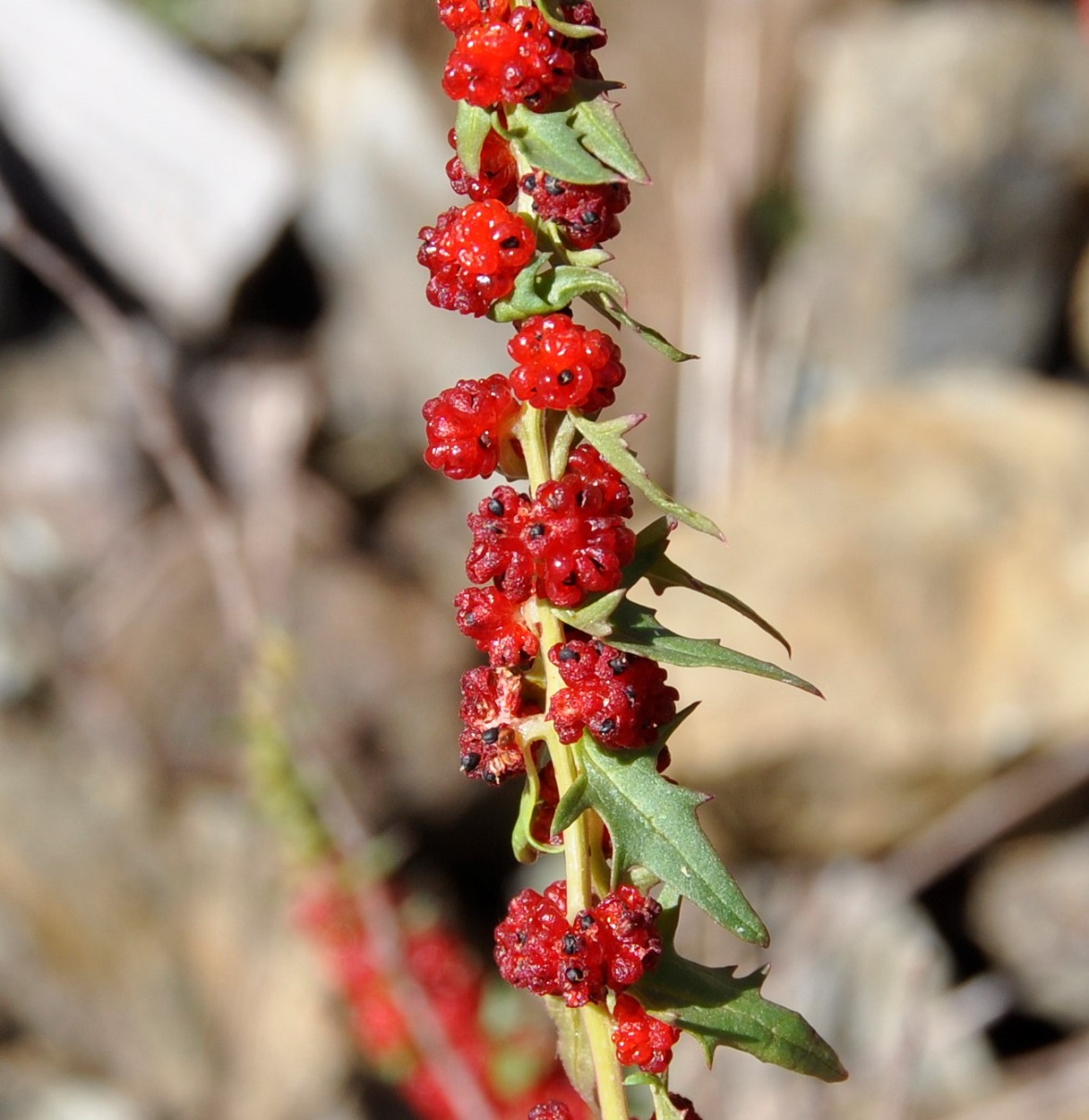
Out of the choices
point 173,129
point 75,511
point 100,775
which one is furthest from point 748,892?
point 173,129

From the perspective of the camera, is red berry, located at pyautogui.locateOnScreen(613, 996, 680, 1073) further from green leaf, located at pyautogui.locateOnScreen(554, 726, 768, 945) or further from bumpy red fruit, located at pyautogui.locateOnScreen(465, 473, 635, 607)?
bumpy red fruit, located at pyautogui.locateOnScreen(465, 473, 635, 607)

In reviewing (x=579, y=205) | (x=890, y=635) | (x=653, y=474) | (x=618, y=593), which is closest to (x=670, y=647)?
(x=618, y=593)

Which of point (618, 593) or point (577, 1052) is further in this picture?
point (577, 1052)

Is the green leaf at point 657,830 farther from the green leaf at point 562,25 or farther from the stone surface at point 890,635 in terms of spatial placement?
the stone surface at point 890,635

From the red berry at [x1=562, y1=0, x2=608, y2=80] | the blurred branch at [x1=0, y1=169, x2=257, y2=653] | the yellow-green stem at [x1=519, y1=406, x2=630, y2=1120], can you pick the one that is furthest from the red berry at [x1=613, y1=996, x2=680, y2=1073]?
the blurred branch at [x1=0, y1=169, x2=257, y2=653]

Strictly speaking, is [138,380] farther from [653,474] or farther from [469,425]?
[653,474]
